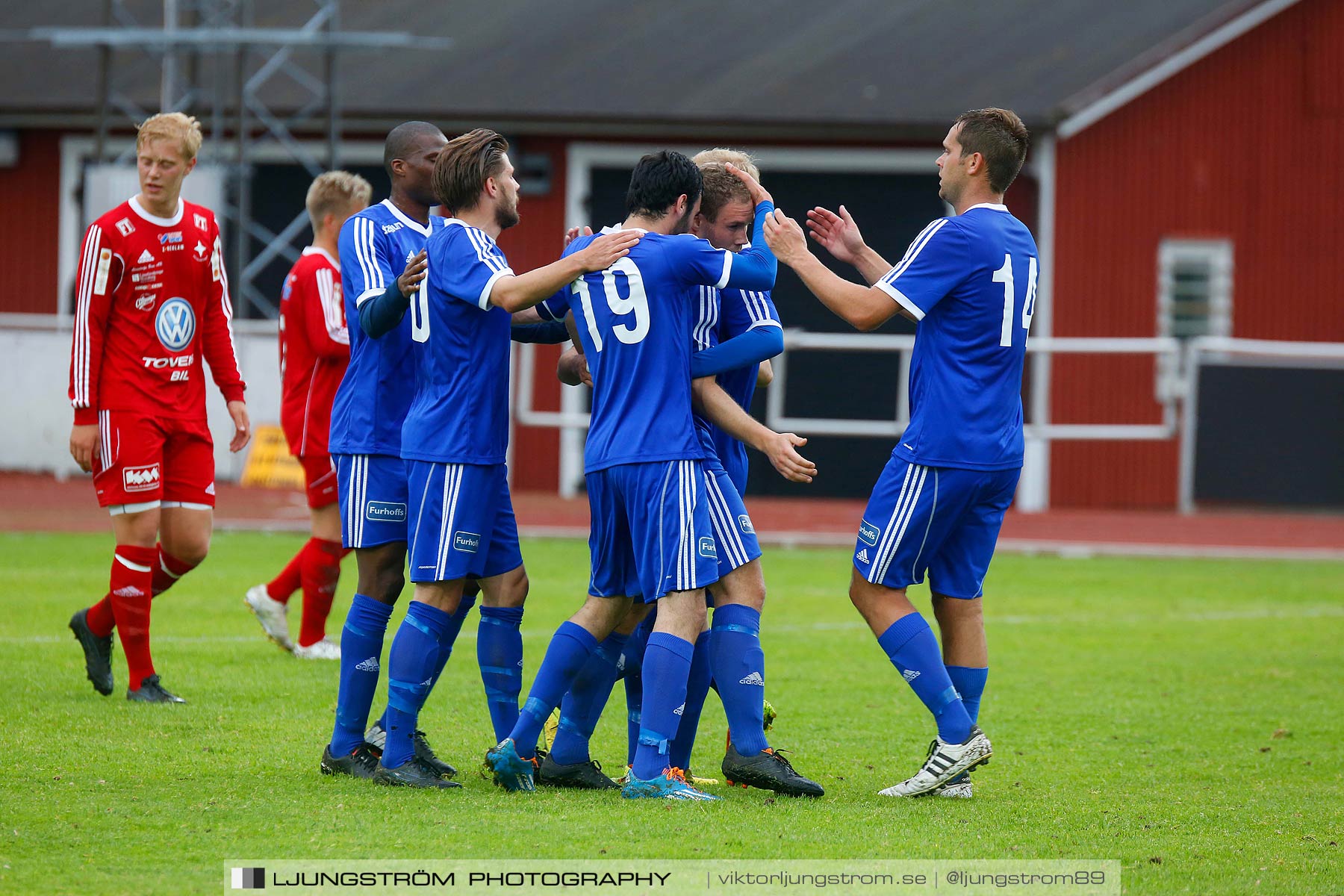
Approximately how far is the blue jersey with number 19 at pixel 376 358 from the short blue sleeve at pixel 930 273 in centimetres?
161

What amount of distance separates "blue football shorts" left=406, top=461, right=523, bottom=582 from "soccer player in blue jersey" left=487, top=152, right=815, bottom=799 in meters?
0.37

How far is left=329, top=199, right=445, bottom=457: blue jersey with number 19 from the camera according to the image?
5734 mm

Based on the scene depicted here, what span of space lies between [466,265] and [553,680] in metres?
1.36

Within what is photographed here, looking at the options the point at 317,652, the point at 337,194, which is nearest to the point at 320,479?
the point at 317,652

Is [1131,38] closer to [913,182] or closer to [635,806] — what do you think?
[913,182]

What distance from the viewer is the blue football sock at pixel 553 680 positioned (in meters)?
5.37

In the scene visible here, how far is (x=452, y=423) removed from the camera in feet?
17.7

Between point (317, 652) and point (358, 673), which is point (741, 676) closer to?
point (358, 673)

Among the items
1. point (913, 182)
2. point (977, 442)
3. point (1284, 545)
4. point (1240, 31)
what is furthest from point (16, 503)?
point (1240, 31)

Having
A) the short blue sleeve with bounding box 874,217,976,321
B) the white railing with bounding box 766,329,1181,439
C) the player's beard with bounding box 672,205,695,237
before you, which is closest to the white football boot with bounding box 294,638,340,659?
the player's beard with bounding box 672,205,695,237

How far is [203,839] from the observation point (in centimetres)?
461

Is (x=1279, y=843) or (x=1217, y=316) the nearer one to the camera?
(x=1279, y=843)

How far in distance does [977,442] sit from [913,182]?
1498 centimetres

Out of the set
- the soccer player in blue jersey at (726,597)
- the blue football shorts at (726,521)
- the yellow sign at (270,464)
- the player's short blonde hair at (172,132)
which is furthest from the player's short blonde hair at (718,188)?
the yellow sign at (270,464)
